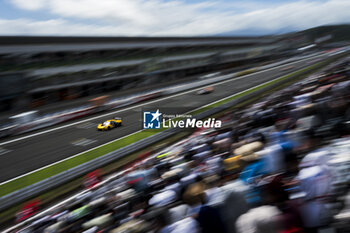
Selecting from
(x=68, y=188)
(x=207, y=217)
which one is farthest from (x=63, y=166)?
(x=207, y=217)

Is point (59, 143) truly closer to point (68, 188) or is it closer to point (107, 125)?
point (107, 125)

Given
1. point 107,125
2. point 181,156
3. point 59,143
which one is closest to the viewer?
point 181,156

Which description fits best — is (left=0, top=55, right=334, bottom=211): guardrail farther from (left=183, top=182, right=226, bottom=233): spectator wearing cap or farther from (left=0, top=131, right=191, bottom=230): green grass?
(left=183, top=182, right=226, bottom=233): spectator wearing cap

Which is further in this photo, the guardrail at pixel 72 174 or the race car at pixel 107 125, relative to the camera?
the race car at pixel 107 125

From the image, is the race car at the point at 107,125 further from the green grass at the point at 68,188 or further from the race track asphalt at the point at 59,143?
the green grass at the point at 68,188

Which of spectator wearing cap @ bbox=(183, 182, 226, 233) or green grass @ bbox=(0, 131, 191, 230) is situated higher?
spectator wearing cap @ bbox=(183, 182, 226, 233)

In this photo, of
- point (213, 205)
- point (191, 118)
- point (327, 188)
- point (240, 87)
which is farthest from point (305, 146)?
point (240, 87)

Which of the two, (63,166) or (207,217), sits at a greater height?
(207,217)

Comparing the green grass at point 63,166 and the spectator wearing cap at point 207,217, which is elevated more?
the spectator wearing cap at point 207,217

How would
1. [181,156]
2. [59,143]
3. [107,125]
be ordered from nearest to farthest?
1. [181,156]
2. [59,143]
3. [107,125]

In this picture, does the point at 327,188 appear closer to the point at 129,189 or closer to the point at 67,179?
the point at 129,189

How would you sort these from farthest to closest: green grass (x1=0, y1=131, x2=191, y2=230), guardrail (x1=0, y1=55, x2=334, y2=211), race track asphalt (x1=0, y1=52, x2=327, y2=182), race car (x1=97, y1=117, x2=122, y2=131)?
race car (x1=97, y1=117, x2=122, y2=131) → race track asphalt (x1=0, y1=52, x2=327, y2=182) → guardrail (x1=0, y1=55, x2=334, y2=211) → green grass (x1=0, y1=131, x2=191, y2=230)

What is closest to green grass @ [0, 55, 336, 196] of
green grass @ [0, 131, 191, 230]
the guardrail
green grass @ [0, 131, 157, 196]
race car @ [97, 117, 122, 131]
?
green grass @ [0, 131, 157, 196]

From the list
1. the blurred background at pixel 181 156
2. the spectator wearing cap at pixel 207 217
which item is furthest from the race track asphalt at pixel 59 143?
the spectator wearing cap at pixel 207 217
